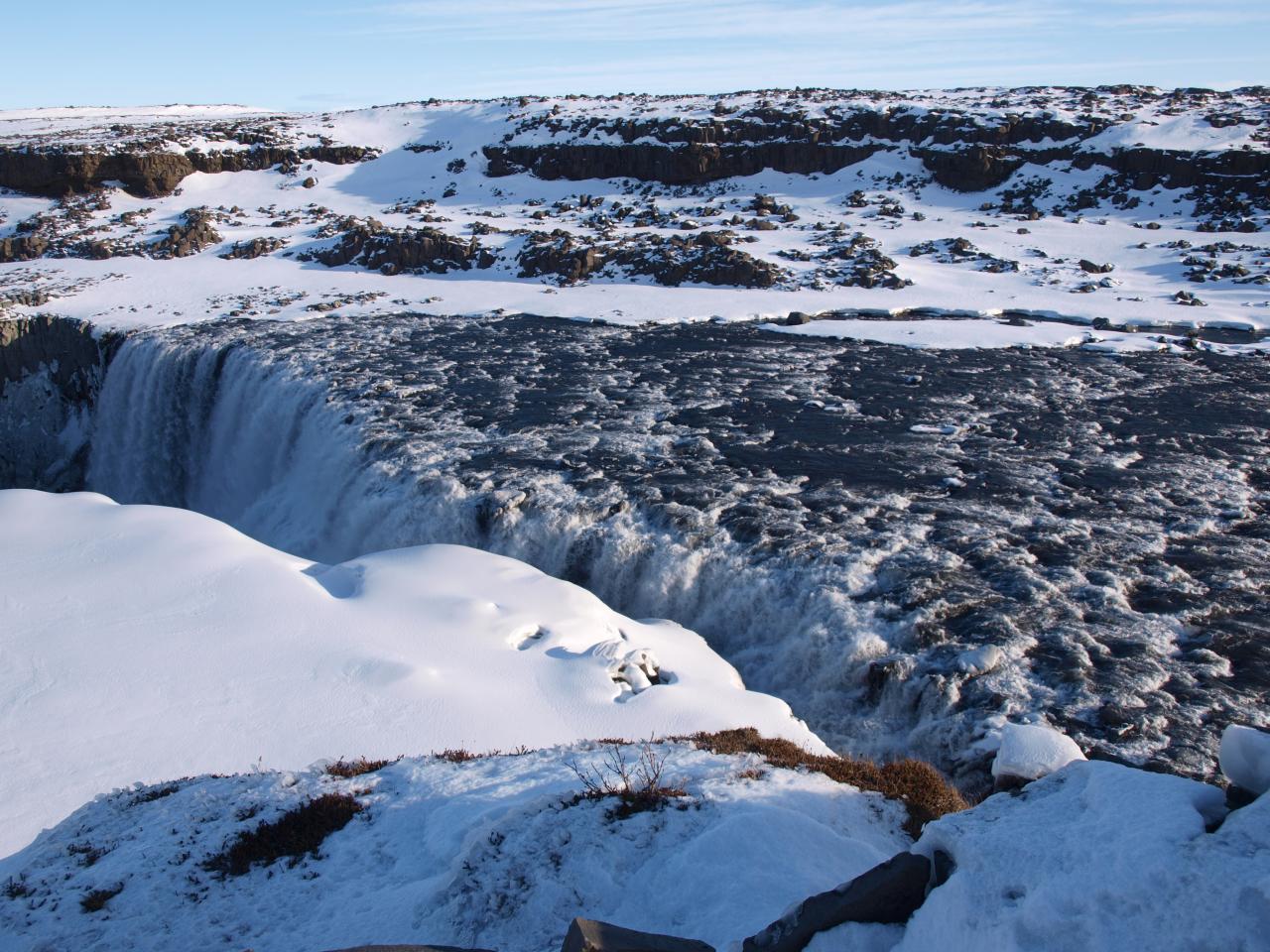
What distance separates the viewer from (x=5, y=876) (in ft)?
27.3

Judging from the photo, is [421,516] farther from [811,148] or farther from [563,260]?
[811,148]

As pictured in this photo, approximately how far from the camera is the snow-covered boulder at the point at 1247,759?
5305 mm

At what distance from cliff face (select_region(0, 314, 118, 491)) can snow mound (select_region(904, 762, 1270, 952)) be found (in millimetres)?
34887

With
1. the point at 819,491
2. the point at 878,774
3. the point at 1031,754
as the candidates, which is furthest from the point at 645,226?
the point at 1031,754

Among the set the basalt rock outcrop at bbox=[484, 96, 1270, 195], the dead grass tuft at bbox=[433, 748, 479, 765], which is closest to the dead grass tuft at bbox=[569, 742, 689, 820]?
the dead grass tuft at bbox=[433, 748, 479, 765]

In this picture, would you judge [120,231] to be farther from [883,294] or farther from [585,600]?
[585,600]

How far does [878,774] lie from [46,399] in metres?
35.5

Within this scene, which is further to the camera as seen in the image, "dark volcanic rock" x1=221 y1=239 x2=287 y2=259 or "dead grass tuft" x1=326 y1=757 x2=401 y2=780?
"dark volcanic rock" x1=221 y1=239 x2=287 y2=259

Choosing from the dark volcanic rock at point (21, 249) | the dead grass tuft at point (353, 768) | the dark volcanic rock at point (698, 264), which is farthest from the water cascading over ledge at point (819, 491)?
the dark volcanic rock at point (21, 249)

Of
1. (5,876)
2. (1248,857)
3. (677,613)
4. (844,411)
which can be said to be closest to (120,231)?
(844,411)

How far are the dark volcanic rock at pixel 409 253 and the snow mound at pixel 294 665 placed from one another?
91.8 ft

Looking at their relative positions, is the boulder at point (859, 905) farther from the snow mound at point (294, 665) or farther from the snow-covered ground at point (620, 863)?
the snow mound at point (294, 665)

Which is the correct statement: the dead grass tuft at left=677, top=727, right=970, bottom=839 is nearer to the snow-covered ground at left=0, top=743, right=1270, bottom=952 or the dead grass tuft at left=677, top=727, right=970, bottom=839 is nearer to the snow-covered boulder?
the snow-covered ground at left=0, top=743, right=1270, bottom=952

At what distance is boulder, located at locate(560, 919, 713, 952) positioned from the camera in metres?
5.55
